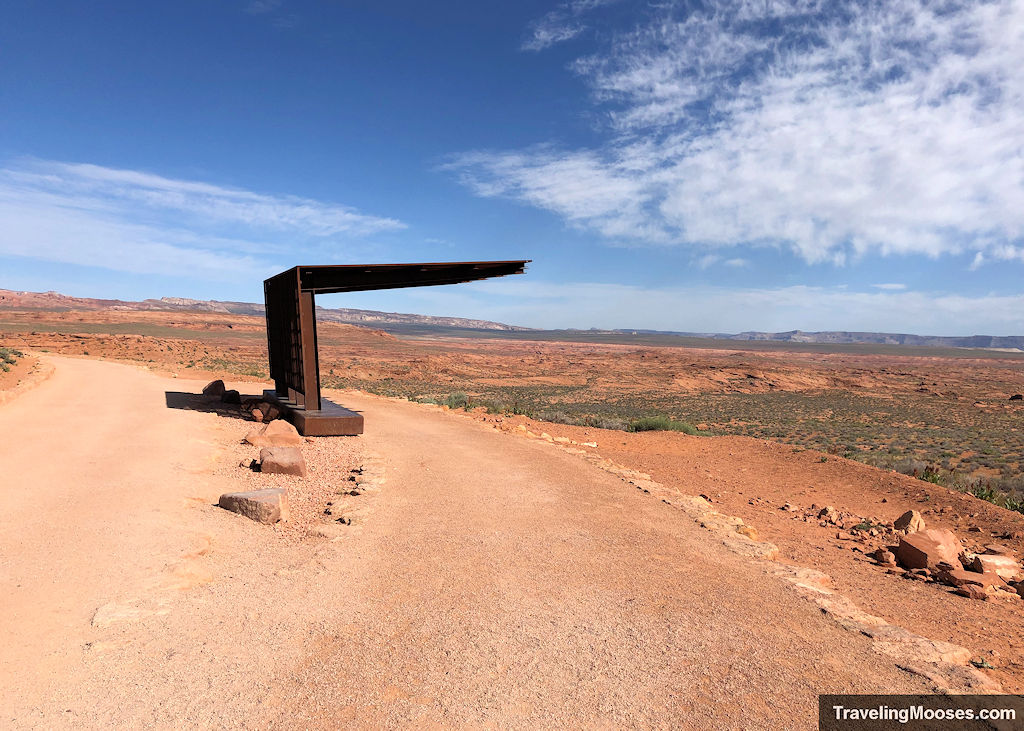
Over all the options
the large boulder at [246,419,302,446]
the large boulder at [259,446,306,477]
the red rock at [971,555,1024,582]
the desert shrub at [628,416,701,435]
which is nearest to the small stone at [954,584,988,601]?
the red rock at [971,555,1024,582]

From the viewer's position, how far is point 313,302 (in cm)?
1362

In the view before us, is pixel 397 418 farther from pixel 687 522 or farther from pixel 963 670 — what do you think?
pixel 963 670

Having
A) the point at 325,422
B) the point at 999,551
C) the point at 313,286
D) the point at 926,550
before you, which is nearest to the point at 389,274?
the point at 313,286

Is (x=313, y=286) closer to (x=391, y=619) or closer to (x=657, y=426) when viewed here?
(x=391, y=619)

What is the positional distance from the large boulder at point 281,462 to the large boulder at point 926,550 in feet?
29.0

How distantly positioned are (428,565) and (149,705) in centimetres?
294

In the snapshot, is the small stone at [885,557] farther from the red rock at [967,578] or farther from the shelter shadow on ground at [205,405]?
the shelter shadow on ground at [205,405]

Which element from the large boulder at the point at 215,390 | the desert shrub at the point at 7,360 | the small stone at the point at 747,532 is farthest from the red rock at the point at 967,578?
the desert shrub at the point at 7,360

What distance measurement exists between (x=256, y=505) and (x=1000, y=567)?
941 centimetres

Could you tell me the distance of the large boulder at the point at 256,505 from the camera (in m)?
7.26

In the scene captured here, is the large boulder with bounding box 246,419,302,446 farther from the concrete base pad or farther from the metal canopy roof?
the metal canopy roof

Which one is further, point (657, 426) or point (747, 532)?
point (657, 426)

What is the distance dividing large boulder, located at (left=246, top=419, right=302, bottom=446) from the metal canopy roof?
3.50 m

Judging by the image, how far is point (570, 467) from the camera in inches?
459
